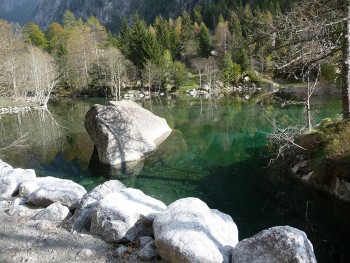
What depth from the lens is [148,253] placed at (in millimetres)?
5953

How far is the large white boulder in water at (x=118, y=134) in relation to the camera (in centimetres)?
1744

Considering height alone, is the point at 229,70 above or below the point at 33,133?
above

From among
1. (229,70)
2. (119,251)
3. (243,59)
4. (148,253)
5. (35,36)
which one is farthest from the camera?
Answer: (35,36)

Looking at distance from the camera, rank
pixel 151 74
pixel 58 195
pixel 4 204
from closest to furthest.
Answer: pixel 58 195 → pixel 4 204 → pixel 151 74

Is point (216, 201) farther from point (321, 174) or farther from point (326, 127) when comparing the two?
point (326, 127)

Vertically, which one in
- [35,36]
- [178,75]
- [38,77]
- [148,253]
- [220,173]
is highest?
[35,36]

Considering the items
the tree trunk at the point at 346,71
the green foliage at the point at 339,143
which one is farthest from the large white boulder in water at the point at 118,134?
the tree trunk at the point at 346,71

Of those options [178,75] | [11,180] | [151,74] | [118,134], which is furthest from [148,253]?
[178,75]

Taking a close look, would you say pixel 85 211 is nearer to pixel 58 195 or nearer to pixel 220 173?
pixel 58 195

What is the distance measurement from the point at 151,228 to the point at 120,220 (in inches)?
27.3

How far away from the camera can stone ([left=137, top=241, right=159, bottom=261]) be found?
5.92m

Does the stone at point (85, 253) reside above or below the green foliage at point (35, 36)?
below

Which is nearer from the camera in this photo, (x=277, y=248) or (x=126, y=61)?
(x=277, y=248)

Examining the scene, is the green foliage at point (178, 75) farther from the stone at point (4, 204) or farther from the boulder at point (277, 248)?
the boulder at point (277, 248)
